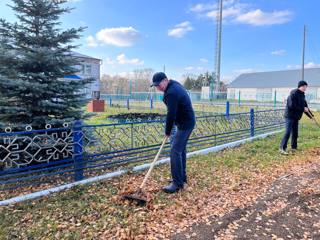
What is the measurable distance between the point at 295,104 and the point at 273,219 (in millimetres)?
3748

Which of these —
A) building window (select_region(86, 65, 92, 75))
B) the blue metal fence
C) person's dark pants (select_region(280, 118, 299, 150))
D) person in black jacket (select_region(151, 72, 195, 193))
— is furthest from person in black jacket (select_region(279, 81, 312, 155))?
building window (select_region(86, 65, 92, 75))

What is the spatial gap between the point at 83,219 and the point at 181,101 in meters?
1.88

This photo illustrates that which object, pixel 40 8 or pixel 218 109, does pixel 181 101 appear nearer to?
pixel 40 8

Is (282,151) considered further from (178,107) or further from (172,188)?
(178,107)

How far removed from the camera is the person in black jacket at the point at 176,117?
11.5 feet

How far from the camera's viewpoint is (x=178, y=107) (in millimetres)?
3654

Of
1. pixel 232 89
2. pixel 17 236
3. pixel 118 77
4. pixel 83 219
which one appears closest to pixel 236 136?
pixel 83 219

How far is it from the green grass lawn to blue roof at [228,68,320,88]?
40546 mm

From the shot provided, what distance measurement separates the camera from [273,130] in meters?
8.93

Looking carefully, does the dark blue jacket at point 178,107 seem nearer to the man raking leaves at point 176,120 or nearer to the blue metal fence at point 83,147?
the man raking leaves at point 176,120

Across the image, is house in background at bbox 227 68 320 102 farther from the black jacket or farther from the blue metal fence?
the blue metal fence

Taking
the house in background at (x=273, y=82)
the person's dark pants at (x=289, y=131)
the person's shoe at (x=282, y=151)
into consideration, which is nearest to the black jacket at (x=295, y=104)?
the person's dark pants at (x=289, y=131)

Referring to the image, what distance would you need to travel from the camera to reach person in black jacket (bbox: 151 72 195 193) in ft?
11.5

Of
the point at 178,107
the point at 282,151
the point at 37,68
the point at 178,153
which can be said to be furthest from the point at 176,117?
the point at 282,151
